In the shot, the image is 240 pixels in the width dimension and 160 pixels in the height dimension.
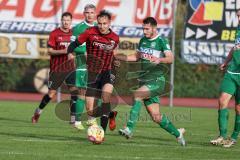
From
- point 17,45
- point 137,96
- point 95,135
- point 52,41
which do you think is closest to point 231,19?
point 17,45

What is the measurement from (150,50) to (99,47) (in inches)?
43.5

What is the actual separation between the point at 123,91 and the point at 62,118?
2.14m

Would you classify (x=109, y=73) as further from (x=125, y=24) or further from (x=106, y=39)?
(x=125, y=24)

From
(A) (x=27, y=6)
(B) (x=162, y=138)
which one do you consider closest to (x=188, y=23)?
(A) (x=27, y=6)

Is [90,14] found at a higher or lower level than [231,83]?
higher

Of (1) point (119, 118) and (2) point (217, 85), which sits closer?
(1) point (119, 118)

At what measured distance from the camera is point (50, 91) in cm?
1689

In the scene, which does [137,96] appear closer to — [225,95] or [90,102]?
[90,102]

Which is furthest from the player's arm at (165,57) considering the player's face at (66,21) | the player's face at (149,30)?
the player's face at (66,21)

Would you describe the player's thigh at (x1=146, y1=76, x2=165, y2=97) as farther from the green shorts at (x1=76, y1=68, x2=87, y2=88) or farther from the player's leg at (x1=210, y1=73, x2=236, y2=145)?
the green shorts at (x1=76, y1=68, x2=87, y2=88)

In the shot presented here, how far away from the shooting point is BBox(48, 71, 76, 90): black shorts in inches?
662

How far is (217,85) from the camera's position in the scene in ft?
94.9

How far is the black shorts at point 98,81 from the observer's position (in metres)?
13.4

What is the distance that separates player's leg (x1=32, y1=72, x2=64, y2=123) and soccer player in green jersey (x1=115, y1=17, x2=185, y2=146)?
13.0ft
